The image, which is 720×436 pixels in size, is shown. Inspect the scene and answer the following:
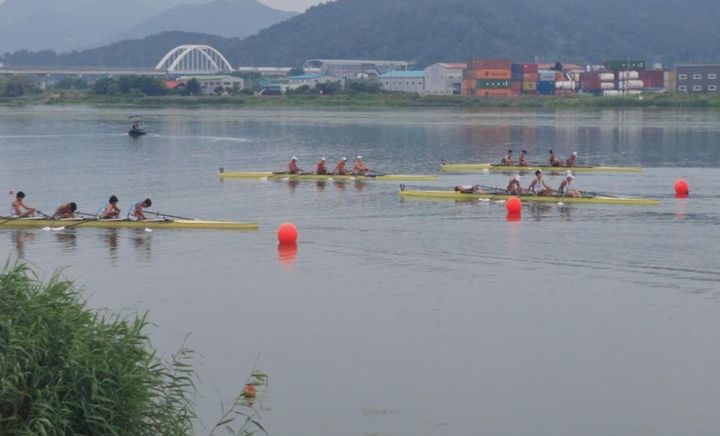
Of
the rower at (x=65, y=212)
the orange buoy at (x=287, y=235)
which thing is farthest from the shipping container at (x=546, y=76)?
the orange buoy at (x=287, y=235)

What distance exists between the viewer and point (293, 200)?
31.1m

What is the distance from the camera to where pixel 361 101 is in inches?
4508

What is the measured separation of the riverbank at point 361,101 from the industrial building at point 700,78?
477 centimetres

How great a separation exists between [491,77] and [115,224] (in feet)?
312

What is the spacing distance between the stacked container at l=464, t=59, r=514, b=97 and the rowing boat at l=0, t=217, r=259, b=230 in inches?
3687

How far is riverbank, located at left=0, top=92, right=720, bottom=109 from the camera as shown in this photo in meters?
106

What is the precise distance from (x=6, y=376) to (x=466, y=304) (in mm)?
10605

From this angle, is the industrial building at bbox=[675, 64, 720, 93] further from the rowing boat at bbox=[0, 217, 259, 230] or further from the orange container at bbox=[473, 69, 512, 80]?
the rowing boat at bbox=[0, 217, 259, 230]

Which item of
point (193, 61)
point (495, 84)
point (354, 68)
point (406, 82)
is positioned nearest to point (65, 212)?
point (495, 84)

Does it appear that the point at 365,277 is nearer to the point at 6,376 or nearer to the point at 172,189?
the point at 6,376

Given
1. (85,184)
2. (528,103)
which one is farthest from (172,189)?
(528,103)

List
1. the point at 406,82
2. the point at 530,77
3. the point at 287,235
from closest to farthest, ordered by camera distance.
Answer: the point at 287,235
the point at 530,77
the point at 406,82

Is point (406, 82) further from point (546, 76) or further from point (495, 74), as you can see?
point (495, 74)

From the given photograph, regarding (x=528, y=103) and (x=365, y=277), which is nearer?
(x=365, y=277)
